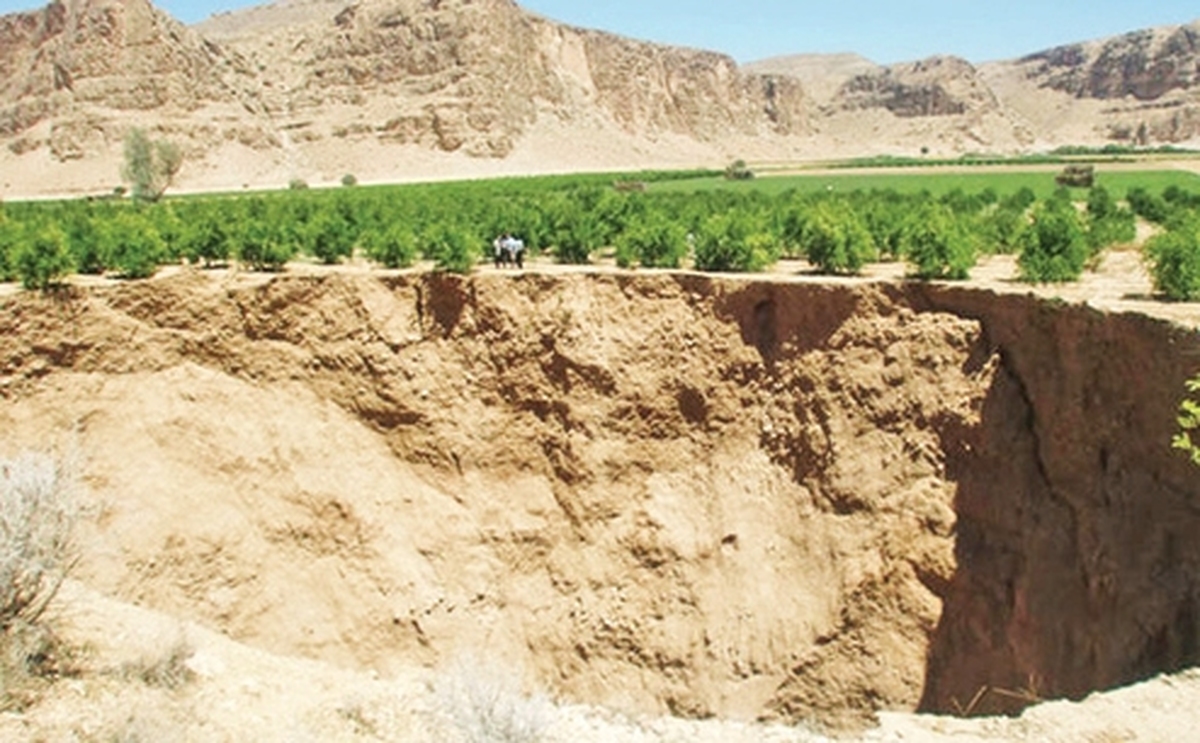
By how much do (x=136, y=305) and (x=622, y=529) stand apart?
8.36 m

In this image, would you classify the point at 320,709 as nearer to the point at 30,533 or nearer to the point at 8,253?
the point at 30,533

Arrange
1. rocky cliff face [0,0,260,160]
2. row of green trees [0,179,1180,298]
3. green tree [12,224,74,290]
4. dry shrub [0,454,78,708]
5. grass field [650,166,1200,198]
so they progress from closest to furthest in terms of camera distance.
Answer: dry shrub [0,454,78,708]
green tree [12,224,74,290]
row of green trees [0,179,1180,298]
grass field [650,166,1200,198]
rocky cliff face [0,0,260,160]

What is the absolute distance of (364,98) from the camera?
7900cm

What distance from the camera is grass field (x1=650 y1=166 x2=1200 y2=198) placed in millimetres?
45078

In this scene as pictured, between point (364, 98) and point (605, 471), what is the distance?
67722 millimetres

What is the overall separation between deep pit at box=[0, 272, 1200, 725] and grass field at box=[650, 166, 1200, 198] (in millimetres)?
26651

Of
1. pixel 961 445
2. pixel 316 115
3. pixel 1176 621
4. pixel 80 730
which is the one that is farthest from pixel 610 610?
pixel 316 115

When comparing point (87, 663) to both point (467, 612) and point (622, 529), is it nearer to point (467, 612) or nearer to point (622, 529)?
point (467, 612)

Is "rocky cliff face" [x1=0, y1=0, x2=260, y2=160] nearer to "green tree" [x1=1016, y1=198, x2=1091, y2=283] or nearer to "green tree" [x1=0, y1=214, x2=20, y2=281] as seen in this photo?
"green tree" [x1=0, y1=214, x2=20, y2=281]

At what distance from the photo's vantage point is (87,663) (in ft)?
30.5

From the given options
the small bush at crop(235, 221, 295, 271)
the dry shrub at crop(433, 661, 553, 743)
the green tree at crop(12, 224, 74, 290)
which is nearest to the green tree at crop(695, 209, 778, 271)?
the small bush at crop(235, 221, 295, 271)

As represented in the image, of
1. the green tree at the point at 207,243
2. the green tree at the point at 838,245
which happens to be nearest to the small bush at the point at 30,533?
the green tree at the point at 207,243

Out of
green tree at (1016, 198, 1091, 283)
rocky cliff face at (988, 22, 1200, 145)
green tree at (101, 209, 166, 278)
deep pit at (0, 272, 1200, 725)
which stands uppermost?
rocky cliff face at (988, 22, 1200, 145)

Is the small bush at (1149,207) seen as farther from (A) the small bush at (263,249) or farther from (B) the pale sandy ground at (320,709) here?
(B) the pale sandy ground at (320,709)
